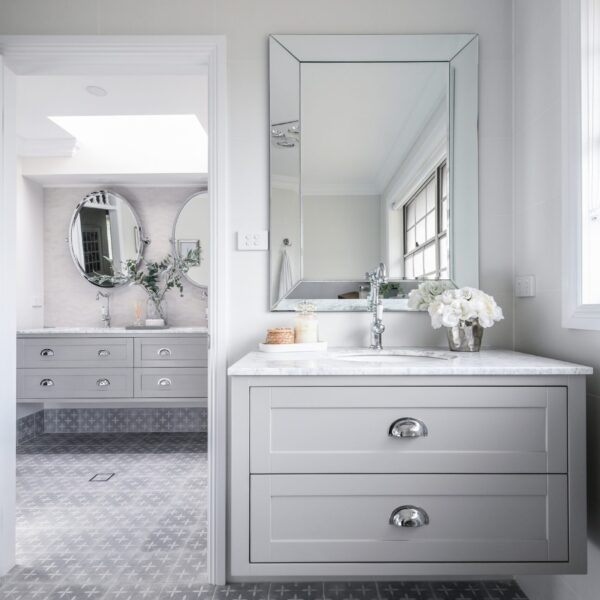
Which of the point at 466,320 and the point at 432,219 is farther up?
the point at 432,219

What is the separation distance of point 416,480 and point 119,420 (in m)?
3.25

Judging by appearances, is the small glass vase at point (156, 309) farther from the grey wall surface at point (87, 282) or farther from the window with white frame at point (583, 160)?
the window with white frame at point (583, 160)

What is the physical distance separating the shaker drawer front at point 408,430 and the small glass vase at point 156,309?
274 cm

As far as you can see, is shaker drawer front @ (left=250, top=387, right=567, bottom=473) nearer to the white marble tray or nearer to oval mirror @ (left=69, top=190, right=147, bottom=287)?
the white marble tray

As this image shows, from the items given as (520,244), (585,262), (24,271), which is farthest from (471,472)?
(24,271)

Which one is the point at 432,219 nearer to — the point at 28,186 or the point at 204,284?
the point at 204,284

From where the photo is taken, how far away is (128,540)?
2.13 m

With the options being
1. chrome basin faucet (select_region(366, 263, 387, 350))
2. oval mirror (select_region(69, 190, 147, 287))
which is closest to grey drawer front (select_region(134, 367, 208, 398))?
oval mirror (select_region(69, 190, 147, 287))

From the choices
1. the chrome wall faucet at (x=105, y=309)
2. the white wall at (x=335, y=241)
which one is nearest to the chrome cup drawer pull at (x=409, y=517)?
the white wall at (x=335, y=241)

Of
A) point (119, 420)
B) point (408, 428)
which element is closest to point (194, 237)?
point (119, 420)

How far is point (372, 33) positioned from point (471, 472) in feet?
5.55

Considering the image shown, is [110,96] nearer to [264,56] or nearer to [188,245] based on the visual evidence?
[188,245]

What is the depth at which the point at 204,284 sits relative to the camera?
3.92m

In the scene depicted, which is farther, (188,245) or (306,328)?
(188,245)
